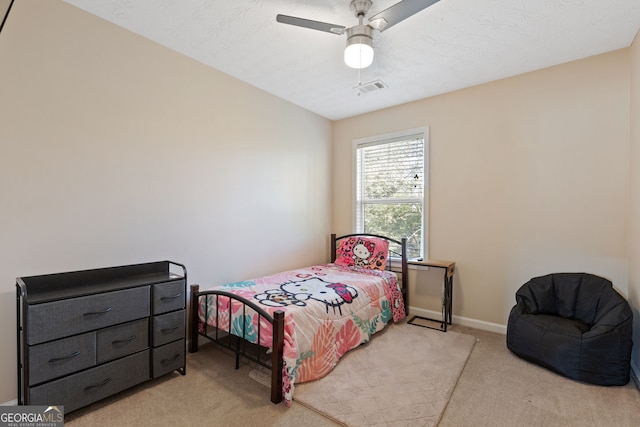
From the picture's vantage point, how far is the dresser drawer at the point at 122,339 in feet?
6.17

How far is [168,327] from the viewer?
2.18 m

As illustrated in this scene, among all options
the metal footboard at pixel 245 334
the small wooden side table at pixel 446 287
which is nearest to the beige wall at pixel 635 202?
the small wooden side table at pixel 446 287

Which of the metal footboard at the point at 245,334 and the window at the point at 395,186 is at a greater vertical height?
the window at the point at 395,186

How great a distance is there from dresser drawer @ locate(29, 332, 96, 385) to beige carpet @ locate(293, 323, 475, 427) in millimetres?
1325

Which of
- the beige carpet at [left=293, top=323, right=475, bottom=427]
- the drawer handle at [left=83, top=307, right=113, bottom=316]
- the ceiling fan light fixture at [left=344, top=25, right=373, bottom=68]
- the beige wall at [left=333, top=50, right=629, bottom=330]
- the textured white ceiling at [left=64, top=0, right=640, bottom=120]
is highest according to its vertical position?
the textured white ceiling at [left=64, top=0, right=640, bottom=120]

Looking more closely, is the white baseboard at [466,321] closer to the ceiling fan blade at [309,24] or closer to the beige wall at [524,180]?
the beige wall at [524,180]

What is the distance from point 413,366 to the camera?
2436 mm

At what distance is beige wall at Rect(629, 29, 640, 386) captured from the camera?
2.27m

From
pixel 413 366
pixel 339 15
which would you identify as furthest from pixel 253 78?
pixel 413 366

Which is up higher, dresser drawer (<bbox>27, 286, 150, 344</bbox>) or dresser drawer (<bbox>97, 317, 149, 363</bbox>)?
dresser drawer (<bbox>27, 286, 150, 344</bbox>)

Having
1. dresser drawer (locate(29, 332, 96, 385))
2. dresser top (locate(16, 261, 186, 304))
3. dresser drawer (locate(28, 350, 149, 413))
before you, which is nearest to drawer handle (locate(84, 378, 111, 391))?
dresser drawer (locate(28, 350, 149, 413))

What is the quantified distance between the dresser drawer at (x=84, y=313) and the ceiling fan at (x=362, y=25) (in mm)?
1995

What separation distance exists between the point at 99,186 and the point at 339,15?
2096 millimetres

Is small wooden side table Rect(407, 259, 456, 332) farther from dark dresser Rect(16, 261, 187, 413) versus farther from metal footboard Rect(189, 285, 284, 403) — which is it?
dark dresser Rect(16, 261, 187, 413)
